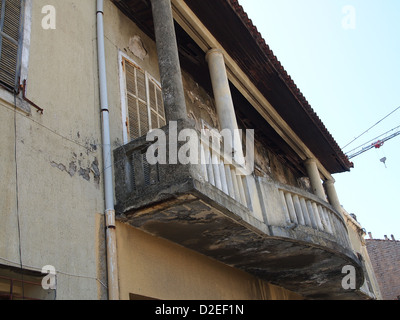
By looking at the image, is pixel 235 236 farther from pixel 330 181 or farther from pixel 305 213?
pixel 330 181

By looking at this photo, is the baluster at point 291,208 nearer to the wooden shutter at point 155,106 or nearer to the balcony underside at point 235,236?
the balcony underside at point 235,236

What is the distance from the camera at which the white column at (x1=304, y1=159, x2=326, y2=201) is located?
39.5 ft

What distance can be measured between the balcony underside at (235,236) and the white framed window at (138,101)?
1.37m

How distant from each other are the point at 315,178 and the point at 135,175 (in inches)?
298

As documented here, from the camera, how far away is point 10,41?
5430 mm

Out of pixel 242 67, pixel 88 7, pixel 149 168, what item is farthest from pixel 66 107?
pixel 242 67

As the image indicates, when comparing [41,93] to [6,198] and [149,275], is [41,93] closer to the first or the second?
[6,198]

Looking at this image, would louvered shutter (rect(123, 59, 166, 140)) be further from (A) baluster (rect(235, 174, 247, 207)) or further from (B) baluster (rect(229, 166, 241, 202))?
(A) baluster (rect(235, 174, 247, 207))

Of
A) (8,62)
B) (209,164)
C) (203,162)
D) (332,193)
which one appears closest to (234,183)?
(209,164)

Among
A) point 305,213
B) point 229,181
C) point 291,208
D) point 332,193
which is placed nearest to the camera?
point 229,181

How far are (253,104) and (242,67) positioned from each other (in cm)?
104

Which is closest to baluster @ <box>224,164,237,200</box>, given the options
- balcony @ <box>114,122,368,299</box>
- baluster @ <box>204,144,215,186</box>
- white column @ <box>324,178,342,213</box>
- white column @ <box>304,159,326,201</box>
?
balcony @ <box>114,122,368,299</box>

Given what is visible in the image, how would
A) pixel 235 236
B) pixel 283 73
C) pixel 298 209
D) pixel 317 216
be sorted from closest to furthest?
pixel 235 236, pixel 298 209, pixel 317 216, pixel 283 73
